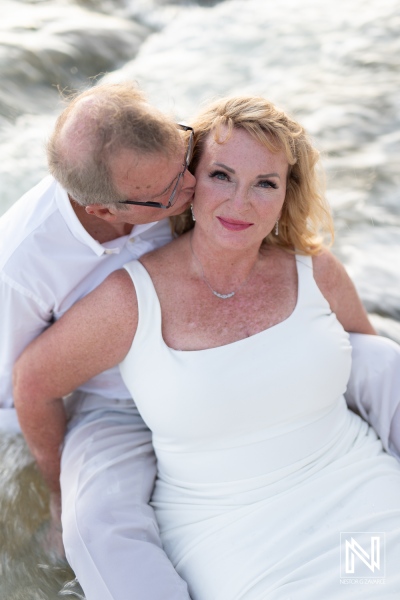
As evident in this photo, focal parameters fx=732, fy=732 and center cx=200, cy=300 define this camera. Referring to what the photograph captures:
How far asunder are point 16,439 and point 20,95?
3.70 m

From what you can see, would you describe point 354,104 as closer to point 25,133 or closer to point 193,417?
point 25,133

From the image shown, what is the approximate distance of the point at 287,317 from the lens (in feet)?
8.48

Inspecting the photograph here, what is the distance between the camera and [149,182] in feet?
7.54

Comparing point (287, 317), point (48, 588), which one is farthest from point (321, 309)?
point (48, 588)

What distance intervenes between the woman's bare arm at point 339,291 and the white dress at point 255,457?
176mm

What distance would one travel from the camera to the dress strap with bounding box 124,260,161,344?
246 cm

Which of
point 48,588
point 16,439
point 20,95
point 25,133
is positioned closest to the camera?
point 48,588

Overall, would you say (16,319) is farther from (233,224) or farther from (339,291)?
(339,291)

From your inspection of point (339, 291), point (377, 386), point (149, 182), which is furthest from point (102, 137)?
point (377, 386)

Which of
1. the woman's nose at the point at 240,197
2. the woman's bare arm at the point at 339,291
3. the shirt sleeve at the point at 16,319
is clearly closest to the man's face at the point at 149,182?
the woman's nose at the point at 240,197

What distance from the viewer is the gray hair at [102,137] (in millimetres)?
2162

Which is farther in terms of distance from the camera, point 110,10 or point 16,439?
point 110,10

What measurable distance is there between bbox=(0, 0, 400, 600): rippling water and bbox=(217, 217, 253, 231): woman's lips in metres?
1.57

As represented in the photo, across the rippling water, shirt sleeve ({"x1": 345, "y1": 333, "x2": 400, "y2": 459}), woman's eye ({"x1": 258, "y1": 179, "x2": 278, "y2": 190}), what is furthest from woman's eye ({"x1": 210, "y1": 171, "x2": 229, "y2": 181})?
the rippling water
